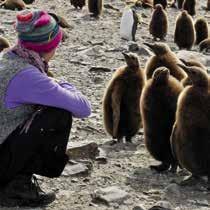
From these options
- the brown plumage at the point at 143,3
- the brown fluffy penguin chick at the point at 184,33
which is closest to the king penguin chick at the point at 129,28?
the brown fluffy penguin chick at the point at 184,33

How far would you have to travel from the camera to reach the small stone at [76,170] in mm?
4938

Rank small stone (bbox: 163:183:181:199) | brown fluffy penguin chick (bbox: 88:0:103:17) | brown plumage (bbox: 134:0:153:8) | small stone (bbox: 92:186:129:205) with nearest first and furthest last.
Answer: small stone (bbox: 92:186:129:205)
small stone (bbox: 163:183:181:199)
brown fluffy penguin chick (bbox: 88:0:103:17)
brown plumage (bbox: 134:0:153:8)

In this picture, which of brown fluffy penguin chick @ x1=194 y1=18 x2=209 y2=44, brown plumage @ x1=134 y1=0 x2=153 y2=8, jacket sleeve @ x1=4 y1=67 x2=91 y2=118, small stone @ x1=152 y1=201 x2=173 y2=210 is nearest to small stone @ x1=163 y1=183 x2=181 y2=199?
small stone @ x1=152 y1=201 x2=173 y2=210

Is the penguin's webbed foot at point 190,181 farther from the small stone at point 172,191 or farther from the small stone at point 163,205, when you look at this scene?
the small stone at point 163,205

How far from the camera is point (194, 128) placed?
4.69 meters

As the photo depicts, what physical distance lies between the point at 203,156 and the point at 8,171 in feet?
4.50

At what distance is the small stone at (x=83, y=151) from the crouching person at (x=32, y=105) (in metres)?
1.02

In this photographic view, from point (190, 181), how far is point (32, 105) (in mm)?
1337

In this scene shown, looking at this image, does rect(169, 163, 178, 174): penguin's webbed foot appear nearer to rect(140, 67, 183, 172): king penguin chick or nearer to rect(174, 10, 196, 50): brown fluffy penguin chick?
rect(140, 67, 183, 172): king penguin chick

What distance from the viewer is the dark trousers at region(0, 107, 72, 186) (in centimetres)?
413

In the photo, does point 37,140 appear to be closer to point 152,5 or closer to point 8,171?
point 8,171

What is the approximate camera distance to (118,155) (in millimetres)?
5754

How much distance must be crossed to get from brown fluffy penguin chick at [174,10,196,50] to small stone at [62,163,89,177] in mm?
8160

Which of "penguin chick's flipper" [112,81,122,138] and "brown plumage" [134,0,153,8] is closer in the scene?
"penguin chick's flipper" [112,81,122,138]
